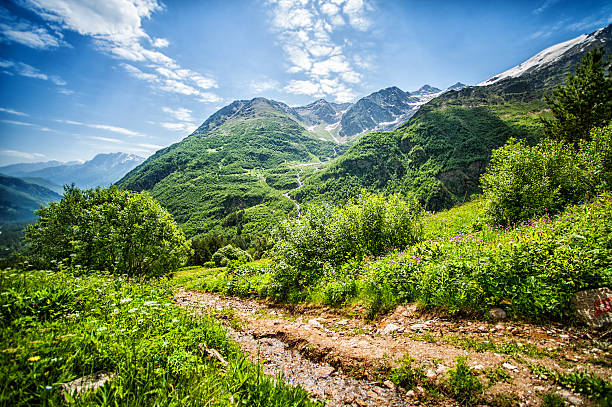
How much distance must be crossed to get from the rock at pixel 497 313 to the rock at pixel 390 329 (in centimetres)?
220

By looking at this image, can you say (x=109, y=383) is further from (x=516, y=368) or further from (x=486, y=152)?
(x=486, y=152)

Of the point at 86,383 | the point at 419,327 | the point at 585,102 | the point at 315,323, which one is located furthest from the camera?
the point at 585,102

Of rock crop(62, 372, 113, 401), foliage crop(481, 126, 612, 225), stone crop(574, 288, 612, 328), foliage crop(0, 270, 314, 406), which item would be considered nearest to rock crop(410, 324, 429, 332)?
stone crop(574, 288, 612, 328)

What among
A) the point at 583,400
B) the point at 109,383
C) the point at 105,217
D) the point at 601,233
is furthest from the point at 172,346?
the point at 105,217

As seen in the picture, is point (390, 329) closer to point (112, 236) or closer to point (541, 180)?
point (541, 180)

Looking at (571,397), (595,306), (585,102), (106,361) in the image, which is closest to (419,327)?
(571,397)

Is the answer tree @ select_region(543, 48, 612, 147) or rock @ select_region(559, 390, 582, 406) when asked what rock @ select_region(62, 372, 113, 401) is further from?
tree @ select_region(543, 48, 612, 147)

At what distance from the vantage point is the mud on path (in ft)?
12.8

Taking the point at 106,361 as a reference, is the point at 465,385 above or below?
below

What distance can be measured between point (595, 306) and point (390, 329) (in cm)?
415

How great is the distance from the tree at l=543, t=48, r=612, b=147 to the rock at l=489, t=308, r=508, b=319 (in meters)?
34.5

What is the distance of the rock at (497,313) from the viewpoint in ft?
18.0

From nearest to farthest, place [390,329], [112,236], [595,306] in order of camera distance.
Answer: [595,306]
[390,329]
[112,236]

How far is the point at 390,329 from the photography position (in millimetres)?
6363
